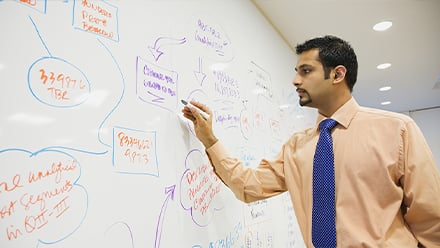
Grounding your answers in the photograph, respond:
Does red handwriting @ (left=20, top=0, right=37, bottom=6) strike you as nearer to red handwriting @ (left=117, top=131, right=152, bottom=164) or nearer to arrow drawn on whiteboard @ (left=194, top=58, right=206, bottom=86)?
red handwriting @ (left=117, top=131, right=152, bottom=164)

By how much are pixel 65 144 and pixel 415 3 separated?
7.11 feet

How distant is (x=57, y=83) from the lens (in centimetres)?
58

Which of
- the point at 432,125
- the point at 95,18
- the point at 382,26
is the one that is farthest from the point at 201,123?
the point at 432,125

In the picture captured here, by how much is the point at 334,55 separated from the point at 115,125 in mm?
789

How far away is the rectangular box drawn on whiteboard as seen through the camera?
0.69m

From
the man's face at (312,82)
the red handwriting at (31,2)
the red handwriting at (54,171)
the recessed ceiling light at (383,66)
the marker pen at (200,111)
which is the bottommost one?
the red handwriting at (54,171)

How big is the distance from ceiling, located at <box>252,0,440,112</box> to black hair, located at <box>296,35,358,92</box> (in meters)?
0.78

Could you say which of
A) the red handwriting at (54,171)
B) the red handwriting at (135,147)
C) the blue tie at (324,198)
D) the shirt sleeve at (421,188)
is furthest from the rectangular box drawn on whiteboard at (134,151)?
the shirt sleeve at (421,188)

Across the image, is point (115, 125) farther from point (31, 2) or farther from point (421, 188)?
point (421, 188)

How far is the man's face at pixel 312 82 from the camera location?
1.04m

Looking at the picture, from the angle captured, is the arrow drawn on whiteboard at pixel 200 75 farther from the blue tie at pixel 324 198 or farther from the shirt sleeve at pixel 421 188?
the shirt sleeve at pixel 421 188

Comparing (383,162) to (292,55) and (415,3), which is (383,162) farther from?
(292,55)

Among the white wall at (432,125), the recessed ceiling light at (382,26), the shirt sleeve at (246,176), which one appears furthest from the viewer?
the white wall at (432,125)

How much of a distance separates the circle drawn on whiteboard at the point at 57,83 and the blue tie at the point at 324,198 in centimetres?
69
